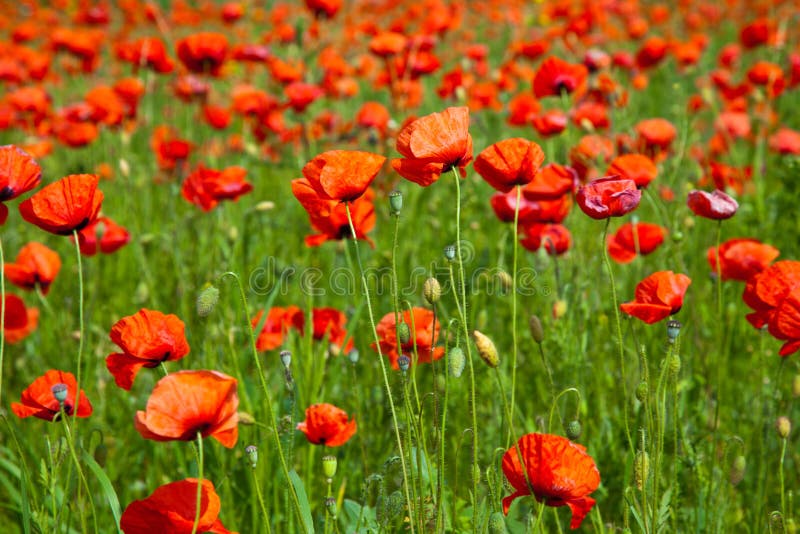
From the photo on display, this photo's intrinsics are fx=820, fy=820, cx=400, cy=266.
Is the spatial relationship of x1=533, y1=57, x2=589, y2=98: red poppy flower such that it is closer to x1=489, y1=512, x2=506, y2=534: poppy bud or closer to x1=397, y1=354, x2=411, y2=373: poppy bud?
x1=397, y1=354, x2=411, y2=373: poppy bud

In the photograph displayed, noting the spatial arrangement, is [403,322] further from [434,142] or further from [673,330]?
[673,330]

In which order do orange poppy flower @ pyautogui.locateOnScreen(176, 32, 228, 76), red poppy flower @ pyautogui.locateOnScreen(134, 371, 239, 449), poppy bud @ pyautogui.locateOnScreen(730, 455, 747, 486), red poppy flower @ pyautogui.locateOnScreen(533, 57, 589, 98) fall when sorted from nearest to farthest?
red poppy flower @ pyautogui.locateOnScreen(134, 371, 239, 449) → poppy bud @ pyautogui.locateOnScreen(730, 455, 747, 486) → red poppy flower @ pyautogui.locateOnScreen(533, 57, 589, 98) → orange poppy flower @ pyautogui.locateOnScreen(176, 32, 228, 76)

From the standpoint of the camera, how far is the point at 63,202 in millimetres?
1346

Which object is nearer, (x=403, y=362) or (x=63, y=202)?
→ (x=403, y=362)

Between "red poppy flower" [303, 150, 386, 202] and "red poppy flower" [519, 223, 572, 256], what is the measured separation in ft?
2.62

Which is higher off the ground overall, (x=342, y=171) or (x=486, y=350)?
(x=342, y=171)

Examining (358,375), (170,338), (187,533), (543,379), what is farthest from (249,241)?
(187,533)

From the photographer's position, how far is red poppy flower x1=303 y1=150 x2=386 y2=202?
1283mm

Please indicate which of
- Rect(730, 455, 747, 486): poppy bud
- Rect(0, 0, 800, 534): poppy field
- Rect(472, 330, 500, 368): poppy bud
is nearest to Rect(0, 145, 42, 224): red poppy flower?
Rect(0, 0, 800, 534): poppy field

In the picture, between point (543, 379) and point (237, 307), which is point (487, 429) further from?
point (237, 307)

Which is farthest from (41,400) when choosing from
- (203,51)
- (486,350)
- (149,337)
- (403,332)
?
(203,51)

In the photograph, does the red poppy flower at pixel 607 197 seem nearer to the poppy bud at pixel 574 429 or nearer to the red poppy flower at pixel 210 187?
the poppy bud at pixel 574 429

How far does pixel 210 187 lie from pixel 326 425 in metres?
0.98

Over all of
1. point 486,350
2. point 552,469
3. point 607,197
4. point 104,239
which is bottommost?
point 104,239
